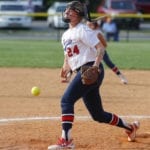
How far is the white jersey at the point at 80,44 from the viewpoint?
684 cm

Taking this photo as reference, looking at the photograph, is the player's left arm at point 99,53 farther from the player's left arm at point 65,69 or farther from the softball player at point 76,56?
the player's left arm at point 65,69

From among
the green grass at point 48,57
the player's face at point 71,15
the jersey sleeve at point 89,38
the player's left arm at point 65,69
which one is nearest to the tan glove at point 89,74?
the jersey sleeve at point 89,38

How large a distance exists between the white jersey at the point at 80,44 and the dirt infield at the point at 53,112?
1110 mm

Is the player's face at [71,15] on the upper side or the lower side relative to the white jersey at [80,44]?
upper

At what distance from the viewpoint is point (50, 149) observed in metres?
6.89

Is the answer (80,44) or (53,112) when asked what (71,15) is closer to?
(80,44)

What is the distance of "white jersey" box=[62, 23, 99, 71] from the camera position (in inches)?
269

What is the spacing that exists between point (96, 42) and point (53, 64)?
968 centimetres

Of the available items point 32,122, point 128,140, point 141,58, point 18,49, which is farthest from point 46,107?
point 18,49

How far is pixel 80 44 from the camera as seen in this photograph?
22.7ft

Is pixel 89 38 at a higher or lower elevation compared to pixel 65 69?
higher

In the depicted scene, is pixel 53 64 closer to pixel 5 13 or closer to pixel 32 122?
pixel 32 122

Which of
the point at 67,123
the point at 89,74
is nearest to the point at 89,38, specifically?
the point at 89,74

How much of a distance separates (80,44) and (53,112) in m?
2.95
